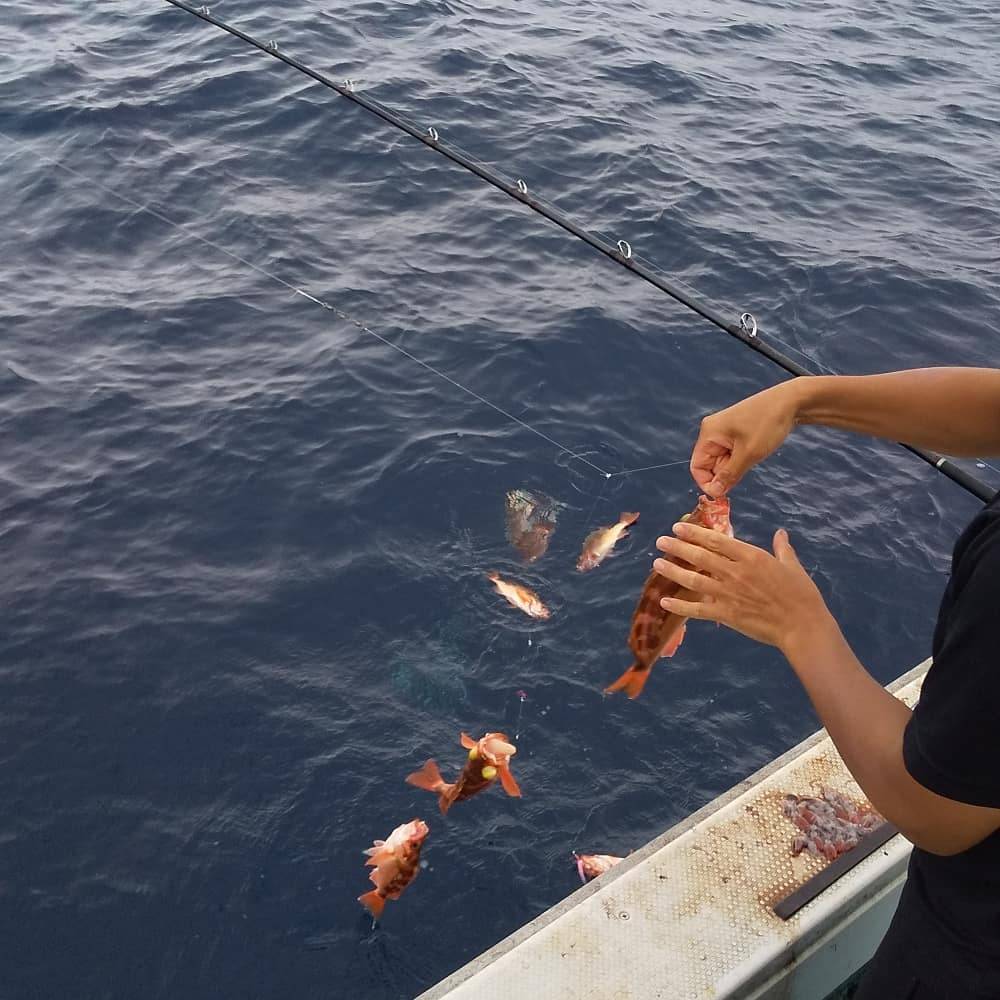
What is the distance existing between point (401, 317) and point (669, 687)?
451cm

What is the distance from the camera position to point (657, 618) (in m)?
3.30

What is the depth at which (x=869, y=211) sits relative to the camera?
1170 centimetres

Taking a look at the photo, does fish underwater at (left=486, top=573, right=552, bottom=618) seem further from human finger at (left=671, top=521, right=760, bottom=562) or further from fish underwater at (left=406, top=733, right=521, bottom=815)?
human finger at (left=671, top=521, right=760, bottom=562)

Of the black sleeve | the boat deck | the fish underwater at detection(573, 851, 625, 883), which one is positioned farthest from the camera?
the fish underwater at detection(573, 851, 625, 883)

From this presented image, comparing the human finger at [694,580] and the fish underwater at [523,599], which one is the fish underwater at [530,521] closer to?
the fish underwater at [523,599]

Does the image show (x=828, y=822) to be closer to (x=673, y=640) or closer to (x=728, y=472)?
(x=673, y=640)

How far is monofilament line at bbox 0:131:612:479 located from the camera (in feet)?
25.3

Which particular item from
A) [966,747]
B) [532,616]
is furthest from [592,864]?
[966,747]

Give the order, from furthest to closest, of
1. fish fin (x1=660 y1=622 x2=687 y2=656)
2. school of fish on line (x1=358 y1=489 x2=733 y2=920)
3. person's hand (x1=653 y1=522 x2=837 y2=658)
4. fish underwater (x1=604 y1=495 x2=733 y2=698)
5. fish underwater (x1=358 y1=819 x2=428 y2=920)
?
fish underwater (x1=358 y1=819 x2=428 y2=920)
fish fin (x1=660 y1=622 x2=687 y2=656)
school of fish on line (x1=358 y1=489 x2=733 y2=920)
fish underwater (x1=604 y1=495 x2=733 y2=698)
person's hand (x1=653 y1=522 x2=837 y2=658)

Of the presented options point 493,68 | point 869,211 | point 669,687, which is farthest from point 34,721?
point 493,68

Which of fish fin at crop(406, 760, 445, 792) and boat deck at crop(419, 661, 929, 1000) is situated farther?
fish fin at crop(406, 760, 445, 792)

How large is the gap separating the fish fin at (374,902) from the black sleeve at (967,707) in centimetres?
357

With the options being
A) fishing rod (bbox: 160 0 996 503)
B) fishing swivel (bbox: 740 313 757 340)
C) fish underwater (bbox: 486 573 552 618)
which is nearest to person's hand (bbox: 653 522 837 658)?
fishing rod (bbox: 160 0 996 503)

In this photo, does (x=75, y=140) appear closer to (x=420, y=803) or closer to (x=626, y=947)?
(x=420, y=803)
